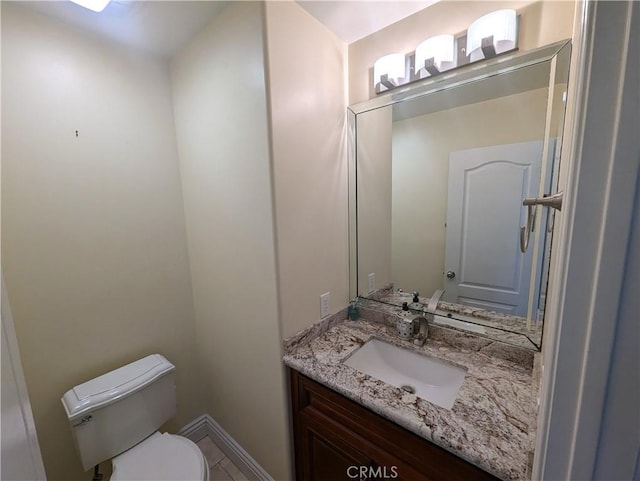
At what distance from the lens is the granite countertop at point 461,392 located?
2.36 ft

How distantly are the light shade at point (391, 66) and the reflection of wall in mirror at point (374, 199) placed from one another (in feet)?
0.56

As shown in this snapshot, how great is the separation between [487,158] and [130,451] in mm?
2153

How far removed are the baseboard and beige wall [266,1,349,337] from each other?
0.89 m

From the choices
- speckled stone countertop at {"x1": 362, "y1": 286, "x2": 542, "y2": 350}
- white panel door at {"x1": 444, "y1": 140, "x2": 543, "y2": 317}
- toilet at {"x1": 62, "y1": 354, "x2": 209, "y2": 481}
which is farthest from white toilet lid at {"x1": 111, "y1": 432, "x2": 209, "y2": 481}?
white panel door at {"x1": 444, "y1": 140, "x2": 543, "y2": 317}

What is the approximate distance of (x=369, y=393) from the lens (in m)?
0.94

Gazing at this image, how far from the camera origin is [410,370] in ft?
4.01

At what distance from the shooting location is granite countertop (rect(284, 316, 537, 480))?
28.4 inches

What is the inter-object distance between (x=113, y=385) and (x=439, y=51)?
2.14 meters

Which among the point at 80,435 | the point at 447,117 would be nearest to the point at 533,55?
the point at 447,117

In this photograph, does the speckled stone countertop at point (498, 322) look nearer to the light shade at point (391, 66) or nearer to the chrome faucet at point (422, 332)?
the chrome faucet at point (422, 332)

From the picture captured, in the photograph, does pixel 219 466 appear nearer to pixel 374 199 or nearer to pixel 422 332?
pixel 422 332

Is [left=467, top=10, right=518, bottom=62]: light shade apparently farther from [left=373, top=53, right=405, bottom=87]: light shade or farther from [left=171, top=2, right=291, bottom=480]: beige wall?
→ [left=171, top=2, right=291, bottom=480]: beige wall

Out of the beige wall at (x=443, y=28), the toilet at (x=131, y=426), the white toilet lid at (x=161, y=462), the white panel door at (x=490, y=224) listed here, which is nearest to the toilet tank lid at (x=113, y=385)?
the toilet at (x=131, y=426)

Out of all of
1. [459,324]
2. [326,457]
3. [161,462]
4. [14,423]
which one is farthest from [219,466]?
[459,324]
